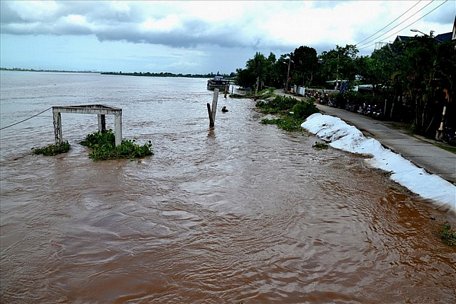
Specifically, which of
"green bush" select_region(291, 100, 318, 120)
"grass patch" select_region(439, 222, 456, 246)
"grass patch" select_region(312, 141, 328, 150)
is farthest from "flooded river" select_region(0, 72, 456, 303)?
"green bush" select_region(291, 100, 318, 120)

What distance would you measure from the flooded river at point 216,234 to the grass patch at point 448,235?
15 cm

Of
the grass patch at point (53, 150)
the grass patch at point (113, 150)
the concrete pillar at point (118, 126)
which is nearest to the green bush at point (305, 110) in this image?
the grass patch at point (113, 150)

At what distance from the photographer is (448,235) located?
7469mm

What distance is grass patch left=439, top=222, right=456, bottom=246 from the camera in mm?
7277

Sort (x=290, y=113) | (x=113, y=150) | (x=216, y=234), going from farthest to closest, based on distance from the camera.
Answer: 1. (x=290, y=113)
2. (x=113, y=150)
3. (x=216, y=234)

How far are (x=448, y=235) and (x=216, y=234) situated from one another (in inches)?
198

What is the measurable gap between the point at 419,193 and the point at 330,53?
1344 inches

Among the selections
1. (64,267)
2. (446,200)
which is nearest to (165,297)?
(64,267)

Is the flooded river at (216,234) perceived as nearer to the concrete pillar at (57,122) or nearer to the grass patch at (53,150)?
the grass patch at (53,150)

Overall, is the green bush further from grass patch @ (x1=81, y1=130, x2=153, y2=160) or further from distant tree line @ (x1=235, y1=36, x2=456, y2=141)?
grass patch @ (x1=81, y1=130, x2=153, y2=160)

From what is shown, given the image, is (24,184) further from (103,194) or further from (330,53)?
(330,53)

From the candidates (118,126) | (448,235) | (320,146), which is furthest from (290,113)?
(448,235)

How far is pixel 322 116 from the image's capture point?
22.5m

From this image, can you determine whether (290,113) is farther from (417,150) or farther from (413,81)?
(417,150)
